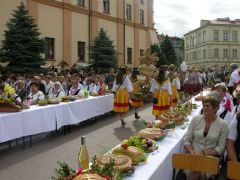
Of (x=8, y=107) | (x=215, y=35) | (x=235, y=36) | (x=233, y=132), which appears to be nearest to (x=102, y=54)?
(x=8, y=107)

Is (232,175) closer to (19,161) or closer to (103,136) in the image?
(19,161)

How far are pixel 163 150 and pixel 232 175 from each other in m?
1.27

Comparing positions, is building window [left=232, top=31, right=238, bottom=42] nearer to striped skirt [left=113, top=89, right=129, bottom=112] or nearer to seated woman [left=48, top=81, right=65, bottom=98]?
striped skirt [left=113, top=89, right=129, bottom=112]

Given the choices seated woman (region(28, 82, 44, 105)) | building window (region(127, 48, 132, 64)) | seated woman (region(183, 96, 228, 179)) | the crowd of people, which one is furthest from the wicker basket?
building window (region(127, 48, 132, 64))

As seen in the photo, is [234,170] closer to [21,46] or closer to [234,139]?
[234,139]

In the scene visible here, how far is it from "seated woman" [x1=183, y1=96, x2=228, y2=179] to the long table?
4.51 m

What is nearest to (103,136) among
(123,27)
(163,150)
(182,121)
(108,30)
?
(182,121)

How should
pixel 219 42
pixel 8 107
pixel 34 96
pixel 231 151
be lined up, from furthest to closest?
1. pixel 219 42
2. pixel 34 96
3. pixel 8 107
4. pixel 231 151

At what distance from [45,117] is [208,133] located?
18.2 ft

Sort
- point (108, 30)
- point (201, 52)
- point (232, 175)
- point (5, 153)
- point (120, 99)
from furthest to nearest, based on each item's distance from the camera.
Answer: point (201, 52)
point (108, 30)
point (120, 99)
point (5, 153)
point (232, 175)

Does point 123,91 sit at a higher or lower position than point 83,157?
higher

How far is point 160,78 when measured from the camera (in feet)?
40.3

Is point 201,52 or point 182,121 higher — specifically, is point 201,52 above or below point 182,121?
above

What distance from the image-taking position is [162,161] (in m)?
4.82
